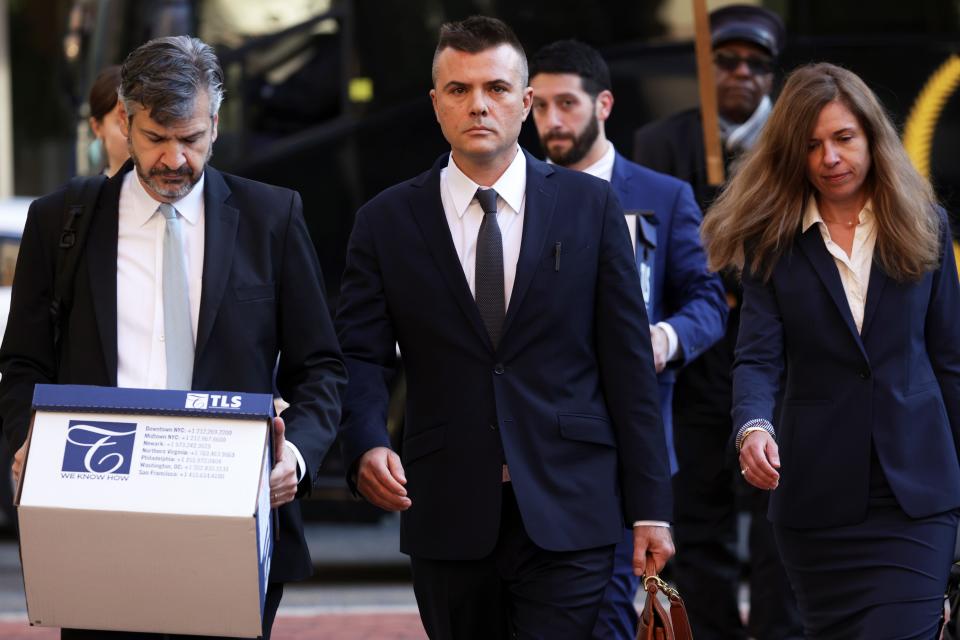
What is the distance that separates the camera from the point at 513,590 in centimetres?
471

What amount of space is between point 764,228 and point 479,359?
106cm

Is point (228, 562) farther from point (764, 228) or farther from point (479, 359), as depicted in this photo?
point (764, 228)

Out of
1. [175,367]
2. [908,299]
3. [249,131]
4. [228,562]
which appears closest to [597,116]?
[908,299]

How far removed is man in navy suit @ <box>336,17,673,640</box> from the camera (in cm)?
465

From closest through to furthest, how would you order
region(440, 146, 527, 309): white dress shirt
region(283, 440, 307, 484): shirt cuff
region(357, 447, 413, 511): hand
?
region(283, 440, 307, 484): shirt cuff → region(357, 447, 413, 511): hand → region(440, 146, 527, 309): white dress shirt

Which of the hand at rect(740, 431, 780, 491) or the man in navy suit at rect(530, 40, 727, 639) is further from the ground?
the man in navy suit at rect(530, 40, 727, 639)

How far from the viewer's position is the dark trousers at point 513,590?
463cm

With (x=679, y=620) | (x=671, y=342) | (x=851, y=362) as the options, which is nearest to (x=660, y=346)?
(x=671, y=342)

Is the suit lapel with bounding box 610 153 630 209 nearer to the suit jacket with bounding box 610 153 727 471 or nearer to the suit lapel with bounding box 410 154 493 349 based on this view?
the suit jacket with bounding box 610 153 727 471

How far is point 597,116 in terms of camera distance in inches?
259

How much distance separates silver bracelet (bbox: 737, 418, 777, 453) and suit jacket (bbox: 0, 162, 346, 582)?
1.18 meters

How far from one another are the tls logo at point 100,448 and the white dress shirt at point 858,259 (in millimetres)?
2161

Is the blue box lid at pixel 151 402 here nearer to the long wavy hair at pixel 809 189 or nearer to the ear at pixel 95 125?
the long wavy hair at pixel 809 189

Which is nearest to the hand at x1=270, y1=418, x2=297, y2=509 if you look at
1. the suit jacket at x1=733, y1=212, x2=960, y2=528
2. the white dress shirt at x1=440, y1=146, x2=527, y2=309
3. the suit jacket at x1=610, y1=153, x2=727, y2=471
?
the white dress shirt at x1=440, y1=146, x2=527, y2=309
